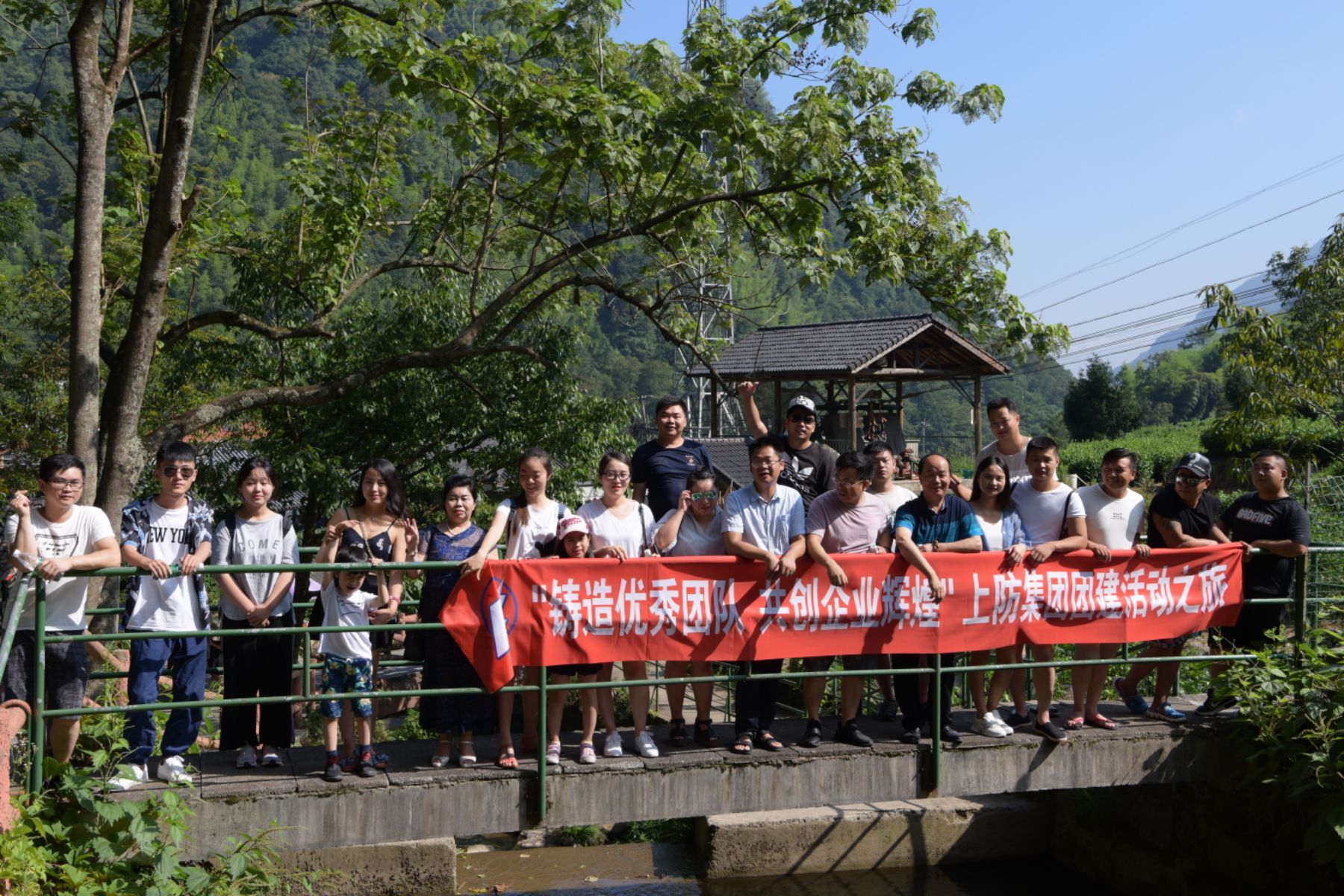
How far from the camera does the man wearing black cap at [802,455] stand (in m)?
6.58

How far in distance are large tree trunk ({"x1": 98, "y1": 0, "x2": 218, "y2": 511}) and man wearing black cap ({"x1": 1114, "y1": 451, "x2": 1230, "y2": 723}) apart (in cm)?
704

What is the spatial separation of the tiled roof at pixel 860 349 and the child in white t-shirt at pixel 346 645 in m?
19.4

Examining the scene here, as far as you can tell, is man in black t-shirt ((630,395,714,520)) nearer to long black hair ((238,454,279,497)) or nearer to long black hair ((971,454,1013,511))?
long black hair ((971,454,1013,511))

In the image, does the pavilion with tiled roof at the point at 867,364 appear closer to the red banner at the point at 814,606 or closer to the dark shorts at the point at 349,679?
the red banner at the point at 814,606

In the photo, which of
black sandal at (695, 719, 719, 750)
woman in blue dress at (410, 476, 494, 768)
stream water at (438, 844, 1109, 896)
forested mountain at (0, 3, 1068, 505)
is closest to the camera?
woman in blue dress at (410, 476, 494, 768)

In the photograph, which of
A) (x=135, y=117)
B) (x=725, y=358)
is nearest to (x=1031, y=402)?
(x=725, y=358)

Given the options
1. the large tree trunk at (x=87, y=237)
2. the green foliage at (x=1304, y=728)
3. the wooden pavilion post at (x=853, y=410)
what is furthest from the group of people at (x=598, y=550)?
the wooden pavilion post at (x=853, y=410)

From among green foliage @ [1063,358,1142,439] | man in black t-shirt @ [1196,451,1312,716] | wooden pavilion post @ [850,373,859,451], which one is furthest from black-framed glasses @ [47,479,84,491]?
green foliage @ [1063,358,1142,439]

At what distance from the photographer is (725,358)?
30.7 metres

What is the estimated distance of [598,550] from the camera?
5.97 meters

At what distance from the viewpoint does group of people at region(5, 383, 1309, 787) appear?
534 cm

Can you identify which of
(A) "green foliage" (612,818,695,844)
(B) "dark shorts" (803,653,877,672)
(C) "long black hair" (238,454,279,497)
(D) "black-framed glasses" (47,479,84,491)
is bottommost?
(A) "green foliage" (612,818,695,844)

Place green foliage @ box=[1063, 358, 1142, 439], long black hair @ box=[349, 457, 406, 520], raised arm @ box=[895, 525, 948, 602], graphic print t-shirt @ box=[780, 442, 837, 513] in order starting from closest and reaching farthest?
1. long black hair @ box=[349, 457, 406, 520]
2. raised arm @ box=[895, 525, 948, 602]
3. graphic print t-shirt @ box=[780, 442, 837, 513]
4. green foliage @ box=[1063, 358, 1142, 439]

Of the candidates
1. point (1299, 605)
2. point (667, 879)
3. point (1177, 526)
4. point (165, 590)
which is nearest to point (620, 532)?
point (165, 590)
